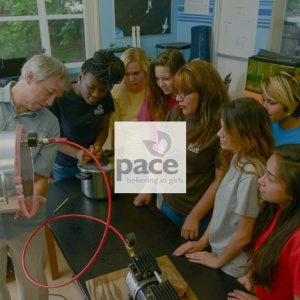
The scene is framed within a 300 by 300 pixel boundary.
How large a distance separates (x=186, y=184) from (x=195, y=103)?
36cm

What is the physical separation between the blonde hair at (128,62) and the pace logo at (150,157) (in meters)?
0.13

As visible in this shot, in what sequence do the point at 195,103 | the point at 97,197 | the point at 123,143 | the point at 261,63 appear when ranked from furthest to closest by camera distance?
the point at 261,63 → the point at 123,143 → the point at 97,197 → the point at 195,103

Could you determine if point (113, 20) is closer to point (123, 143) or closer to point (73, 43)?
point (73, 43)

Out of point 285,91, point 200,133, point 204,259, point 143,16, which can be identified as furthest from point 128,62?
point 143,16

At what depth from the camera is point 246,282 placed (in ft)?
3.49

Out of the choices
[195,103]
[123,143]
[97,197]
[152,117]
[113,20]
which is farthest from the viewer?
[113,20]

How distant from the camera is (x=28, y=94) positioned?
3.64 feet

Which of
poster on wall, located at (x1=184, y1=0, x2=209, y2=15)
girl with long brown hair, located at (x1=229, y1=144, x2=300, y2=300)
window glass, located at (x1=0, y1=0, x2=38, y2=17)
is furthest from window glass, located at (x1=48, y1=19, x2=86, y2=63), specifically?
girl with long brown hair, located at (x1=229, y1=144, x2=300, y2=300)

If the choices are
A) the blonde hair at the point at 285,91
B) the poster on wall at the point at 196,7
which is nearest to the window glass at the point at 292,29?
the poster on wall at the point at 196,7

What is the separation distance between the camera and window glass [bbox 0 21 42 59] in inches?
149

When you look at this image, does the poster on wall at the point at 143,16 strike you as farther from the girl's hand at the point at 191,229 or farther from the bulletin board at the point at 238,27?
the girl's hand at the point at 191,229

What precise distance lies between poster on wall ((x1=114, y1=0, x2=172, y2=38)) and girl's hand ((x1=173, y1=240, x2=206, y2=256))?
3762 mm

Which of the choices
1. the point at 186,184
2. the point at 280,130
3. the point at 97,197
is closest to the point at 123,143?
the point at 97,197

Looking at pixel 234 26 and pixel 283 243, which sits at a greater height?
pixel 234 26
